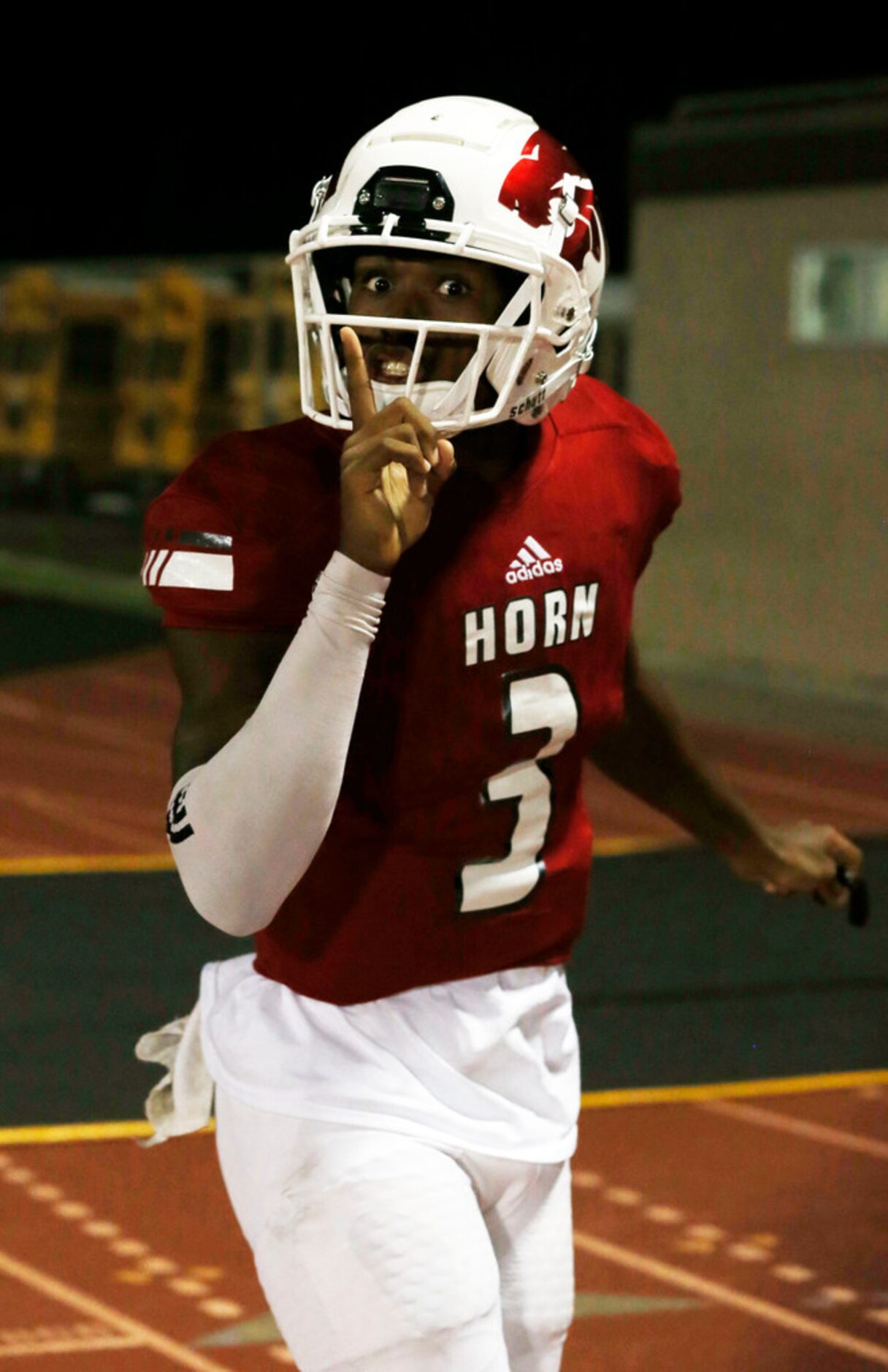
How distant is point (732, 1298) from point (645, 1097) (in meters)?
1.02

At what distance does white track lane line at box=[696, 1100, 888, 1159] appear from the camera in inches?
176

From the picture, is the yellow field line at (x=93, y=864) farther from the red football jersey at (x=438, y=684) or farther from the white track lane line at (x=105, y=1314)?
the red football jersey at (x=438, y=684)

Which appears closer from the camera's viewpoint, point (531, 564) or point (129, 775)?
point (531, 564)

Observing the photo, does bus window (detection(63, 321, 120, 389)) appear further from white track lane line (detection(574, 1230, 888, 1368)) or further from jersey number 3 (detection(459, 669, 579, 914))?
jersey number 3 (detection(459, 669, 579, 914))

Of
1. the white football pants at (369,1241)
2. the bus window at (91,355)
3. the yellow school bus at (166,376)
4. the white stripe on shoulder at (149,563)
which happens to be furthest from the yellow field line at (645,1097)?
the bus window at (91,355)

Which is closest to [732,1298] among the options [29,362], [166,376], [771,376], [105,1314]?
→ [105,1314]

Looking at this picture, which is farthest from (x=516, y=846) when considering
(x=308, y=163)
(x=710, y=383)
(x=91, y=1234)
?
(x=308, y=163)

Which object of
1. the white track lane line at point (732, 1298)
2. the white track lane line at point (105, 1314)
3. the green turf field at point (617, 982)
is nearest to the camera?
the white track lane line at point (105, 1314)

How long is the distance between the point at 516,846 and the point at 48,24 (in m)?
18.3

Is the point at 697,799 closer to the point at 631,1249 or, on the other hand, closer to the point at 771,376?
the point at 631,1249

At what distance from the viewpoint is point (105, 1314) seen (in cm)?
360

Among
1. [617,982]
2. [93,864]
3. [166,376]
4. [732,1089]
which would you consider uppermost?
[732,1089]

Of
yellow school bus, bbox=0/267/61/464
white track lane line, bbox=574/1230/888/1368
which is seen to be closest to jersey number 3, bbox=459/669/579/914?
white track lane line, bbox=574/1230/888/1368

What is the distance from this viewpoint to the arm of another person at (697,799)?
2.61m
